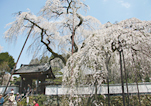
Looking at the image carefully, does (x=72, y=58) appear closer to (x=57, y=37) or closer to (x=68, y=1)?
(x=57, y=37)

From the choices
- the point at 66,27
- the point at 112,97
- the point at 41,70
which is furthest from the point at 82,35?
the point at 112,97

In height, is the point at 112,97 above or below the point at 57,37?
below

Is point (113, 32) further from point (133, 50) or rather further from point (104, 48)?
point (133, 50)

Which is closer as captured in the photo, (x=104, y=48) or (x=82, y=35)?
(x=104, y=48)

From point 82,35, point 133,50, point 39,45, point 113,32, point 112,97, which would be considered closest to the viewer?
point 113,32

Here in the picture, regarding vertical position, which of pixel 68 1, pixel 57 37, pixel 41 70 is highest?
pixel 68 1

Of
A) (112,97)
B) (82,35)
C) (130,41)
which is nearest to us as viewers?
(130,41)

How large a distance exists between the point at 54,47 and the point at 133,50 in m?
6.03

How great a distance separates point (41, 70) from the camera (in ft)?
33.6

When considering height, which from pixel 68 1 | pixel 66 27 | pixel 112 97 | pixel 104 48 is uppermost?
pixel 68 1

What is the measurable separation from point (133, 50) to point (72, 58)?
113 inches

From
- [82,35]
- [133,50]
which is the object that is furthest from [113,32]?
Result: [82,35]

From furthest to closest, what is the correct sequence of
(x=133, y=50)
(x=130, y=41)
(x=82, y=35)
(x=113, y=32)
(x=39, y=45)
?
(x=82, y=35) < (x=39, y=45) < (x=133, y=50) < (x=113, y=32) < (x=130, y=41)

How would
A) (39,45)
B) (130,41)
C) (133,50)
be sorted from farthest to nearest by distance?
(39,45) < (133,50) < (130,41)
